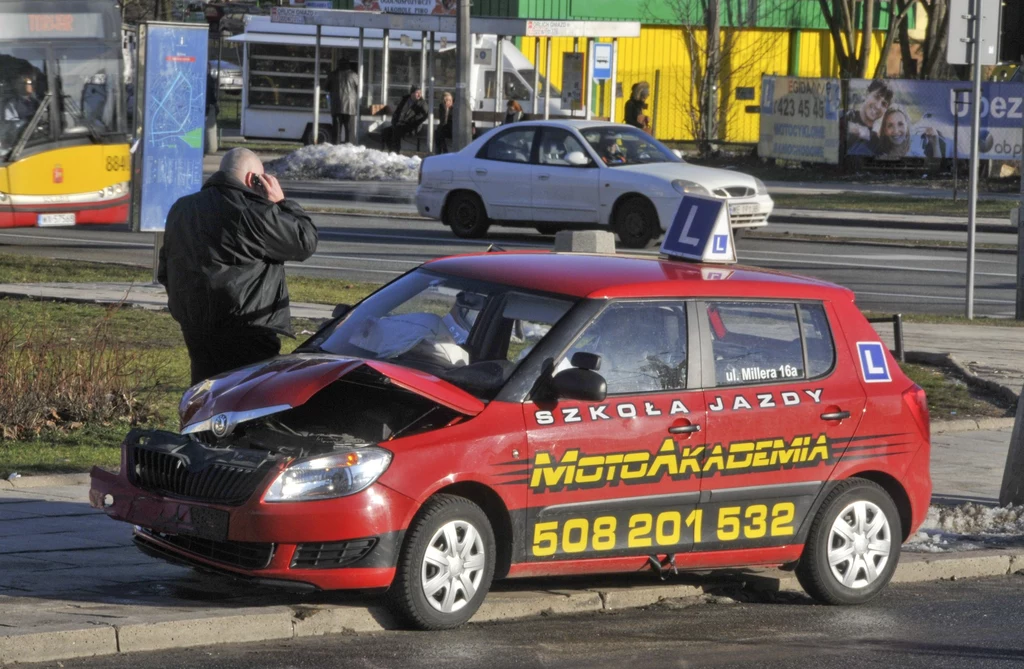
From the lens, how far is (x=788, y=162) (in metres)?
40.6

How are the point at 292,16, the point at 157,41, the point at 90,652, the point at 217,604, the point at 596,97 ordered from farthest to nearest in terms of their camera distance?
the point at 596,97, the point at 292,16, the point at 157,41, the point at 217,604, the point at 90,652

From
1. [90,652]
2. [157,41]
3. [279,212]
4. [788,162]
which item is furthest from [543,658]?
[788,162]

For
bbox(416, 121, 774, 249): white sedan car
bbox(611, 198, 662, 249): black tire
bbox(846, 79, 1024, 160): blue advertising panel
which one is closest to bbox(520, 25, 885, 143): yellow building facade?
bbox(846, 79, 1024, 160): blue advertising panel

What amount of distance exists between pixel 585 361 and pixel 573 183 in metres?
16.2

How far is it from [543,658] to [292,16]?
35554mm

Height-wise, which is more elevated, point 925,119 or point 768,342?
point 925,119

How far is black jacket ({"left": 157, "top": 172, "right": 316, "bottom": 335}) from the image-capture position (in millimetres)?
8062

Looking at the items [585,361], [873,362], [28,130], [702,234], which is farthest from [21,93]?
[585,361]

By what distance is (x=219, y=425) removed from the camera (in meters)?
6.71

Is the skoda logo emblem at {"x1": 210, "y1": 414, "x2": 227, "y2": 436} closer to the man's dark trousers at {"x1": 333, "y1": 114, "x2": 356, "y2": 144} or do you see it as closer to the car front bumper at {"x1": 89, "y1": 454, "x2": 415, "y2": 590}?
the car front bumper at {"x1": 89, "y1": 454, "x2": 415, "y2": 590}

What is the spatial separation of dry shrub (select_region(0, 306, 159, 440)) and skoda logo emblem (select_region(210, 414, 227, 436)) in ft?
11.9

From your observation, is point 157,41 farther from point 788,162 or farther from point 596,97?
point 596,97

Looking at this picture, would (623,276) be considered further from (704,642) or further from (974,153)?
(974,153)

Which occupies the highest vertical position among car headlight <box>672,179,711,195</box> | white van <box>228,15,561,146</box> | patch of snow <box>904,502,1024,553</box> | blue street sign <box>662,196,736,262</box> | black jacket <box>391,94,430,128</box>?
white van <box>228,15,561,146</box>
